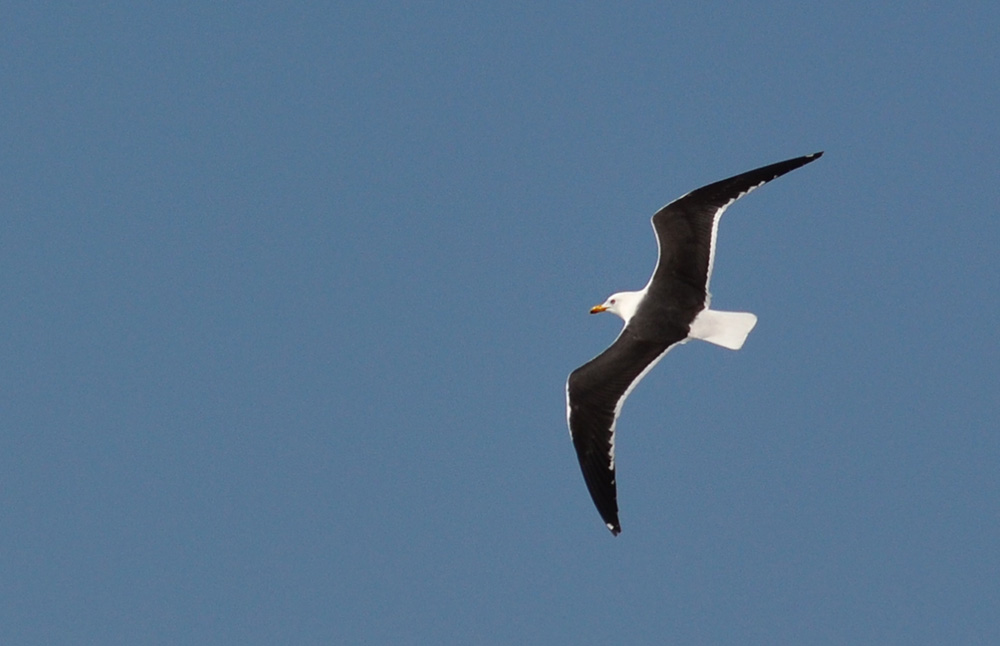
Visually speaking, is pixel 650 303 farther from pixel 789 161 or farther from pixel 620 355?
pixel 789 161

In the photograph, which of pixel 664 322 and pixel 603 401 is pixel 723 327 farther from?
pixel 603 401

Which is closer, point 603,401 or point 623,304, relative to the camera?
point 603,401

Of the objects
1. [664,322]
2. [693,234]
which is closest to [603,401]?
[664,322]

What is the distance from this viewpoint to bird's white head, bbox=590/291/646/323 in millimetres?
23906

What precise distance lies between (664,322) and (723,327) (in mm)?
779

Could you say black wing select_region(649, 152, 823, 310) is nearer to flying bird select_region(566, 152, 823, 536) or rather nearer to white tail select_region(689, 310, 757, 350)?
flying bird select_region(566, 152, 823, 536)

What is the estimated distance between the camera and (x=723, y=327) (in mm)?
23062

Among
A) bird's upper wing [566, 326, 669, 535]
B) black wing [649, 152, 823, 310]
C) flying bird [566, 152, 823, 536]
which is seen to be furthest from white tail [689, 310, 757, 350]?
bird's upper wing [566, 326, 669, 535]

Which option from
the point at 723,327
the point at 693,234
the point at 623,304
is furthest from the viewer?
the point at 623,304

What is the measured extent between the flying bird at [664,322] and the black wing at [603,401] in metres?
0.01

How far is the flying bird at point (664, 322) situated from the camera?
23.1 metres

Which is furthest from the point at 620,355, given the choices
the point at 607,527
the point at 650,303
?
the point at 607,527

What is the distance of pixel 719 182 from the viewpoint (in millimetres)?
23344

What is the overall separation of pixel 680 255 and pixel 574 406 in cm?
235
